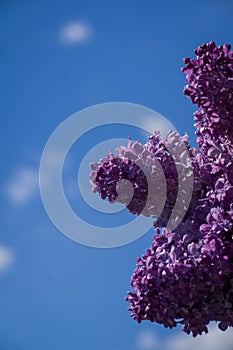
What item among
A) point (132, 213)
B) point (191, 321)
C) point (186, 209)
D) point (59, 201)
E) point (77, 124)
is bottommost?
point (191, 321)

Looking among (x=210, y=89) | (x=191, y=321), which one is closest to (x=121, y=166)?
(x=210, y=89)

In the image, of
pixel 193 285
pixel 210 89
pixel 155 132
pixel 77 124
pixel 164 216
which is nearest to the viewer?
pixel 193 285

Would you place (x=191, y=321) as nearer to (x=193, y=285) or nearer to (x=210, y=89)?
(x=193, y=285)

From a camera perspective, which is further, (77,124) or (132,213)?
(77,124)

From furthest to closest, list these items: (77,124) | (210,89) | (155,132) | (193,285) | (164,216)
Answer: (77,124)
(155,132)
(164,216)
(210,89)
(193,285)

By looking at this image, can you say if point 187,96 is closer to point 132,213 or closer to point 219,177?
point 219,177

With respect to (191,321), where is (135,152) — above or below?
above
